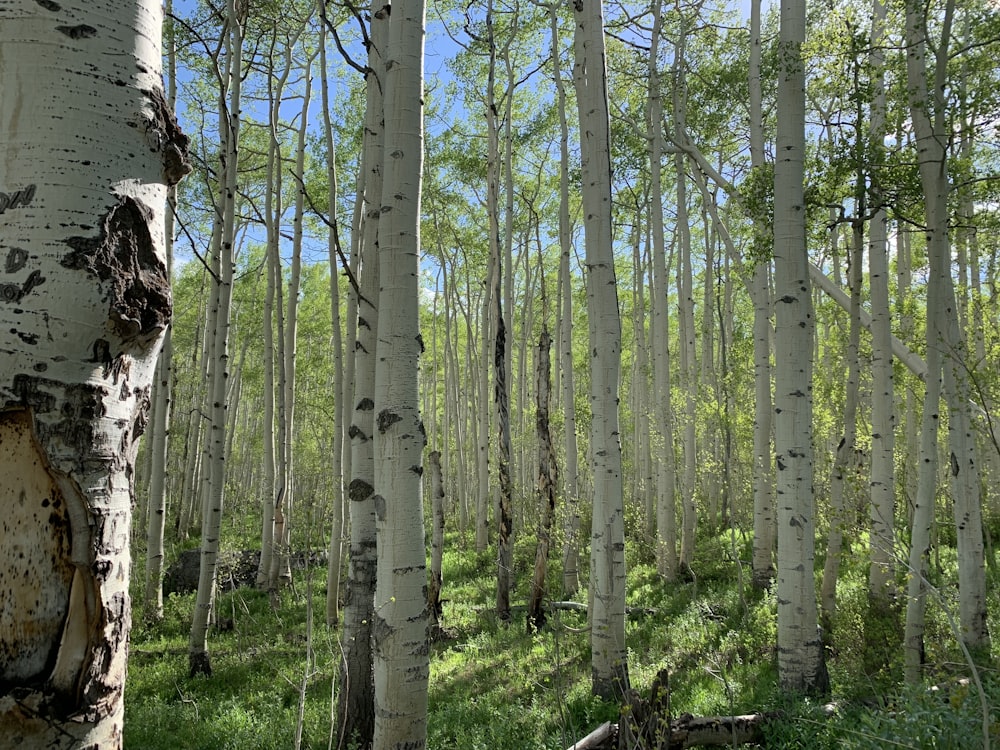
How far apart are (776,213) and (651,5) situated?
Answer: 21.8ft

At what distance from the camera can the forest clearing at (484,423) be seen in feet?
3.29

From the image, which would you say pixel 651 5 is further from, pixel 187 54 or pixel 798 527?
pixel 798 527

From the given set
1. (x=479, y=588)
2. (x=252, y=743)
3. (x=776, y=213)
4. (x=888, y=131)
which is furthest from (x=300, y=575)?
(x=888, y=131)

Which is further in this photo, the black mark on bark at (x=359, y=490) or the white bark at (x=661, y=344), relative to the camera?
the white bark at (x=661, y=344)

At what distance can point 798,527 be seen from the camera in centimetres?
509

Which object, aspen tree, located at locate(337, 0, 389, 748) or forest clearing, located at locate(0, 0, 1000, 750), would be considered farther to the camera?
aspen tree, located at locate(337, 0, 389, 748)

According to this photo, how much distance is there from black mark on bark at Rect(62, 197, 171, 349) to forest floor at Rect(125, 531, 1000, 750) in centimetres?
197

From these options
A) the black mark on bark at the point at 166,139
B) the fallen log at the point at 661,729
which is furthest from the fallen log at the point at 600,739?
the black mark on bark at the point at 166,139

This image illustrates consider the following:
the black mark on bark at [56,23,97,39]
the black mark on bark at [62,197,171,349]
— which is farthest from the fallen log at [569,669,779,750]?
the black mark on bark at [56,23,97,39]

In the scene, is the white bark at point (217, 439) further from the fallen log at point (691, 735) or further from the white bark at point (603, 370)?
the fallen log at point (691, 735)

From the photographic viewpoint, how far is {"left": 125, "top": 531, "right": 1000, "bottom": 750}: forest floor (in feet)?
12.6

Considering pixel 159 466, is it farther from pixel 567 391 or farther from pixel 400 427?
pixel 400 427

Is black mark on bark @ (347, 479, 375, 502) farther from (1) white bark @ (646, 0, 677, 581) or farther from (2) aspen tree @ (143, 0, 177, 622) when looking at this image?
(1) white bark @ (646, 0, 677, 581)

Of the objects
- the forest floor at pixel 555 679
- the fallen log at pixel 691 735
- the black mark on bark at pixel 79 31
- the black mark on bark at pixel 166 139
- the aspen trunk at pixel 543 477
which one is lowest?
the forest floor at pixel 555 679
